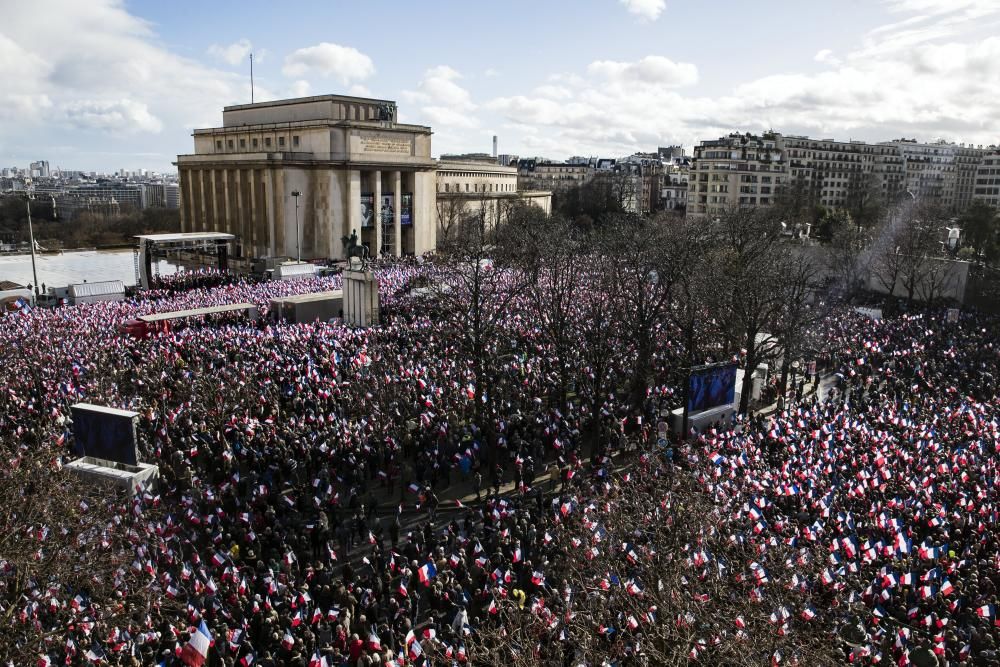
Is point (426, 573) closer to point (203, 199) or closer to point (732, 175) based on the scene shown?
point (203, 199)

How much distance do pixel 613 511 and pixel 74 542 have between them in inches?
356

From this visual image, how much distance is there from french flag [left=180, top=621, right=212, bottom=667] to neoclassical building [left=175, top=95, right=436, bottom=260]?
52.3 metres

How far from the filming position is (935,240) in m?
44.5

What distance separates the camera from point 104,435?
16953 millimetres

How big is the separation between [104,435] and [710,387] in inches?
635

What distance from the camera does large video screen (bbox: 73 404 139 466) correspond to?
1669cm

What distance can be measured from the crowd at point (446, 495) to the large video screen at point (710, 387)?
1.58 m

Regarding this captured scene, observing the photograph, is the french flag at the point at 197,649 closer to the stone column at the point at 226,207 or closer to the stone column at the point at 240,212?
the stone column at the point at 240,212

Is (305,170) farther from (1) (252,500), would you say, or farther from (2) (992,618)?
(2) (992,618)

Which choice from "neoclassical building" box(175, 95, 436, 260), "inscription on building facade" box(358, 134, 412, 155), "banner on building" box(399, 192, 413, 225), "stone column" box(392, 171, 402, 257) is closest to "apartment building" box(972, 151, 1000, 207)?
"banner on building" box(399, 192, 413, 225)

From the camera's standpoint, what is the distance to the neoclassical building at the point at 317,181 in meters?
61.7

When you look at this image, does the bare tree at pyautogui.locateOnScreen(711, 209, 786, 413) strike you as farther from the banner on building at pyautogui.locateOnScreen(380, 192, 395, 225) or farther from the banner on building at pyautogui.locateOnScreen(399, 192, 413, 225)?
the banner on building at pyautogui.locateOnScreen(399, 192, 413, 225)

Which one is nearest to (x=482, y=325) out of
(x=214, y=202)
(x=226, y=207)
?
(x=226, y=207)

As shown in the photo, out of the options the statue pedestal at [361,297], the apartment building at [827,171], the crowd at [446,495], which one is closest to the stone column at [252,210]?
the statue pedestal at [361,297]
